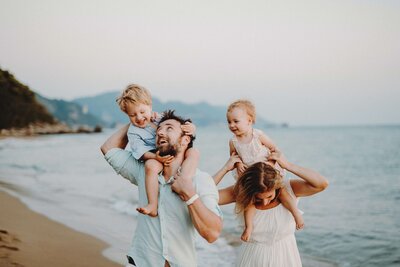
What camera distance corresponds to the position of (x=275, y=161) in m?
3.41

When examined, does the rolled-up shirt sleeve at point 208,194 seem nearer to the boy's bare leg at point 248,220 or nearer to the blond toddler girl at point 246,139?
the boy's bare leg at point 248,220

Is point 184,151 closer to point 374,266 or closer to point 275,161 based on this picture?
point 275,161

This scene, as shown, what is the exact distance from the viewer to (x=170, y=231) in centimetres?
248

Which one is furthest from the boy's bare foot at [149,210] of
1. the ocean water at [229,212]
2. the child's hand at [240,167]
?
the ocean water at [229,212]

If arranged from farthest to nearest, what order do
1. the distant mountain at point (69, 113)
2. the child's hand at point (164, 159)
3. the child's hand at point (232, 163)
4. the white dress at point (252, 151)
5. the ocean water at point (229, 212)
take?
1. the distant mountain at point (69, 113)
2. the ocean water at point (229, 212)
3. the white dress at point (252, 151)
4. the child's hand at point (232, 163)
5. the child's hand at point (164, 159)

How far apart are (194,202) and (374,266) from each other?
260 inches

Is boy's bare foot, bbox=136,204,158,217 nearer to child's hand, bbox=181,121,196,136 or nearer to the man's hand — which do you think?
the man's hand

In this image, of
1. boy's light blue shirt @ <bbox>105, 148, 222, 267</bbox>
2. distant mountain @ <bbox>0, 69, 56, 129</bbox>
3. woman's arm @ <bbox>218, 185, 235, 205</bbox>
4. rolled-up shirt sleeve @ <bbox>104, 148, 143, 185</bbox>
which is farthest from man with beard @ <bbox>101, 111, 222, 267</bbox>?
distant mountain @ <bbox>0, 69, 56, 129</bbox>

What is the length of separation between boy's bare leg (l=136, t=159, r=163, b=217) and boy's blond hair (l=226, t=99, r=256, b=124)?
144 centimetres

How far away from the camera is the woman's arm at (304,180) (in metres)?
3.02

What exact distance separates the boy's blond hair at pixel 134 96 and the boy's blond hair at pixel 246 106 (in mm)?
904

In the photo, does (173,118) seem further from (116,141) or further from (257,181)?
(257,181)

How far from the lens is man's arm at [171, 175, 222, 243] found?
2.34 m

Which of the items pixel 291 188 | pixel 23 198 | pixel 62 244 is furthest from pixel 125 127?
pixel 23 198
